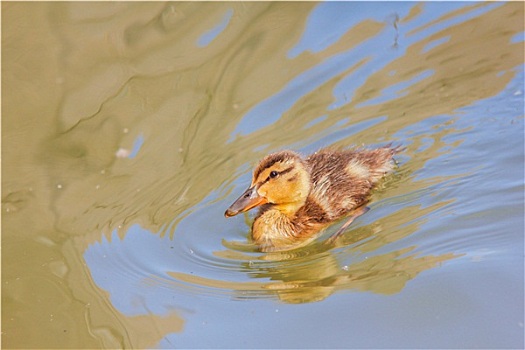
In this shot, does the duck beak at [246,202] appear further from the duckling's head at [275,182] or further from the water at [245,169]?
the water at [245,169]

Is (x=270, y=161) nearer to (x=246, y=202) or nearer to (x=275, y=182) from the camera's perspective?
(x=275, y=182)

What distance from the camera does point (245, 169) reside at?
414 centimetres

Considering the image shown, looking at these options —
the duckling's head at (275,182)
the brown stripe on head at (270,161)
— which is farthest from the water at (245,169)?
the brown stripe on head at (270,161)

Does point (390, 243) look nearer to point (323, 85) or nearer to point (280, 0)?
point (323, 85)

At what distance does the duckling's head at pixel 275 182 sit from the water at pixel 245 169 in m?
0.20

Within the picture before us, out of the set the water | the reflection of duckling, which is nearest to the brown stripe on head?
the reflection of duckling

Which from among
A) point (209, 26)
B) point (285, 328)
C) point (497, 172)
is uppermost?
point (209, 26)

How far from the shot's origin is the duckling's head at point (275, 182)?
11.8 ft

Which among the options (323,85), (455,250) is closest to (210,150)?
(323,85)

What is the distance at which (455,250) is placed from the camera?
3.06 meters

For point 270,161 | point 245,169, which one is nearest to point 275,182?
point 270,161

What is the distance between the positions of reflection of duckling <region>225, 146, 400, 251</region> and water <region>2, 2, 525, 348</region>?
0.09 metres

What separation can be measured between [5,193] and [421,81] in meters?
2.41

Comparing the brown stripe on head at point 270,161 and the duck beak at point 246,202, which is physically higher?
the brown stripe on head at point 270,161
